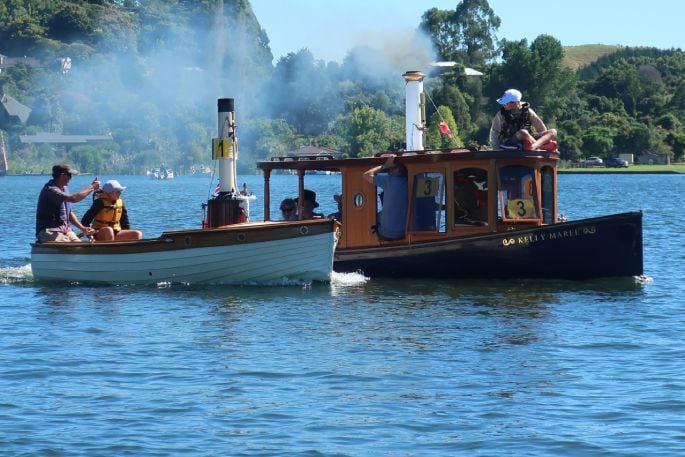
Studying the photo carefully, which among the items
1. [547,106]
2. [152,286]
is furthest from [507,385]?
[547,106]

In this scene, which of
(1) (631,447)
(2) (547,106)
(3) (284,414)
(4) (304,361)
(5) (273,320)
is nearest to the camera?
(1) (631,447)

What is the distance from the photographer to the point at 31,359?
→ 19297 millimetres

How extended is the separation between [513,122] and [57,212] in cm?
862

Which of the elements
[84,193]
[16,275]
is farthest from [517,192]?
[16,275]

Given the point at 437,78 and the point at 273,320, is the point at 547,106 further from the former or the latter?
the point at 273,320

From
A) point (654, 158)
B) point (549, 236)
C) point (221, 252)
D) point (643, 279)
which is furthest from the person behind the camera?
point (654, 158)

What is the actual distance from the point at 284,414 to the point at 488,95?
154572 millimetres

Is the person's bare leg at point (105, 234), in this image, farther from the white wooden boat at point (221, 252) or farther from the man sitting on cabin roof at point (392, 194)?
the man sitting on cabin roof at point (392, 194)

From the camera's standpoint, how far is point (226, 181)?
2620cm

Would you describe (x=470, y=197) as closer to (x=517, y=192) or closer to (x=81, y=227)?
(x=517, y=192)

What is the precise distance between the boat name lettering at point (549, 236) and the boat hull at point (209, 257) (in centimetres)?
329

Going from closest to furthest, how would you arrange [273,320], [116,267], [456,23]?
[273,320] < [116,267] < [456,23]

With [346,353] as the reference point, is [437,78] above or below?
above

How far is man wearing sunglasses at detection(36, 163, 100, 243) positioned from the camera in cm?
2594
